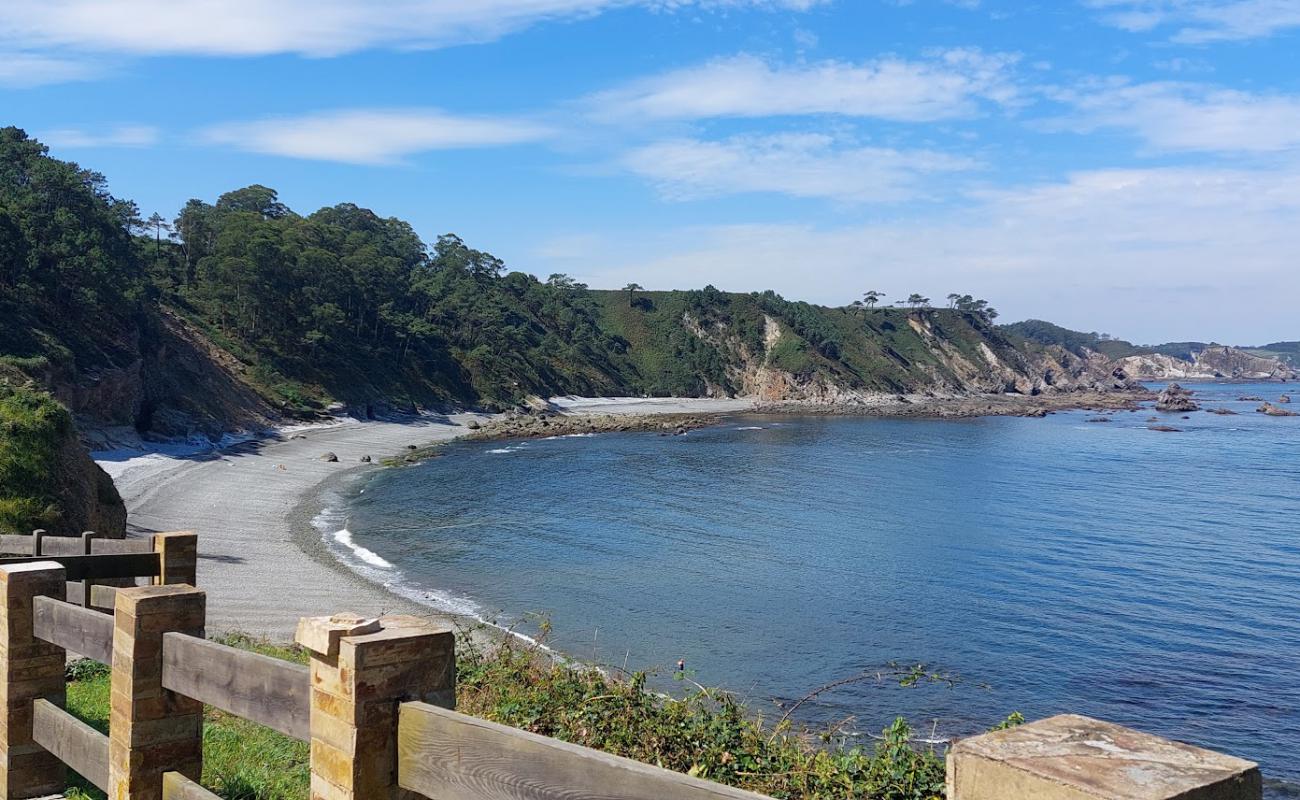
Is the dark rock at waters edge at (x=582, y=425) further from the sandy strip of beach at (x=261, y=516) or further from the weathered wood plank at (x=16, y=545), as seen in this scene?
the weathered wood plank at (x=16, y=545)

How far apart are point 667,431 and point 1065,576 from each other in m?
59.8

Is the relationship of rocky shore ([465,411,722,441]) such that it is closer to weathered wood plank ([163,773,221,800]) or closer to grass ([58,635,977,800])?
grass ([58,635,977,800])

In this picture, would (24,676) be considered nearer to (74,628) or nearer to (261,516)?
(74,628)

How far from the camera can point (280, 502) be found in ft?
142

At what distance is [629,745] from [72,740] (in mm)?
5439

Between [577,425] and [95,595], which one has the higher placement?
[95,595]

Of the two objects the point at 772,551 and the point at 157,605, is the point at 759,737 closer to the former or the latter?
the point at 157,605

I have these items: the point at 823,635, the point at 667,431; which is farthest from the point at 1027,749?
Result: the point at 667,431

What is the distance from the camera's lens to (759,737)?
9.47 metres

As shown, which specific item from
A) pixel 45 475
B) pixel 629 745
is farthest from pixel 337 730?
pixel 45 475

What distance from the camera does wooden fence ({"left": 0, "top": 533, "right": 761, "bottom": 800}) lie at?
8.73 ft

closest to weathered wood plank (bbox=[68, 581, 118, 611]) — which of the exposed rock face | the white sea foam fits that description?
the exposed rock face

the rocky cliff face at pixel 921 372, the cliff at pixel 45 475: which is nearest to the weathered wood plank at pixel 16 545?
the cliff at pixel 45 475

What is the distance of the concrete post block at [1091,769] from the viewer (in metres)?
1.77
